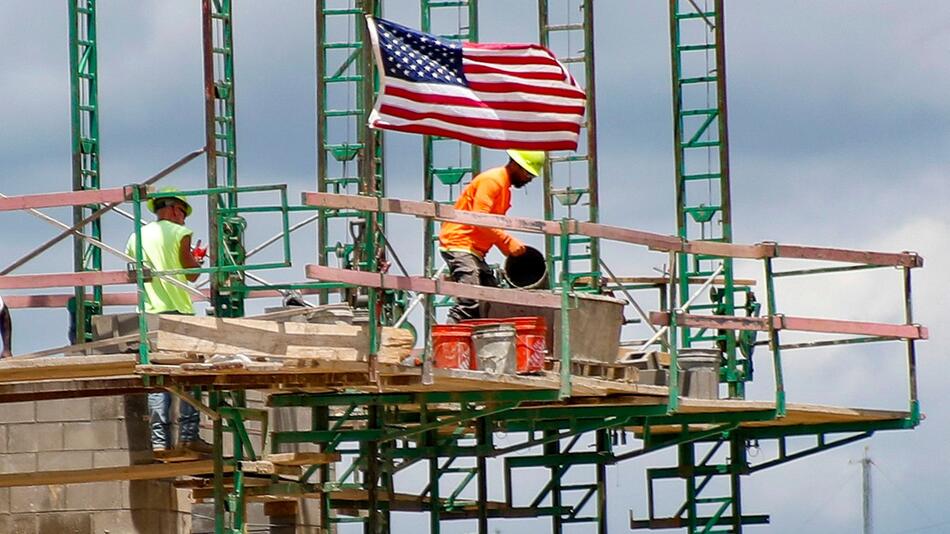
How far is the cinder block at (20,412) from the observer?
103 ft

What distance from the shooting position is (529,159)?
3064 centimetres

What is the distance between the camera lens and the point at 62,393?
30.1 m

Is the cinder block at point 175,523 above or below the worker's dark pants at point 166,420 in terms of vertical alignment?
below

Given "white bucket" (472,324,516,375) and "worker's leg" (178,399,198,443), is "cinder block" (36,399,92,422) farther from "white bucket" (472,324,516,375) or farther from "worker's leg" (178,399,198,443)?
"white bucket" (472,324,516,375)

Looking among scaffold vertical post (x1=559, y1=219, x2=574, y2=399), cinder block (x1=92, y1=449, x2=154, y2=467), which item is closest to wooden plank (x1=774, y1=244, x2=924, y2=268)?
scaffold vertical post (x1=559, y1=219, x2=574, y2=399)

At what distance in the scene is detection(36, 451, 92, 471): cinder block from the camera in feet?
102

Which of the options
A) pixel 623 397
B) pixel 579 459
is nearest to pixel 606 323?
pixel 623 397

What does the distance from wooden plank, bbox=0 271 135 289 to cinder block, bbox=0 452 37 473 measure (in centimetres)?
304

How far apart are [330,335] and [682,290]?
1158 cm

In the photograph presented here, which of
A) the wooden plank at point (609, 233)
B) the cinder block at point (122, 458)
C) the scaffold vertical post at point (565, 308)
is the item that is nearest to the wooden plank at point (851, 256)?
the wooden plank at point (609, 233)

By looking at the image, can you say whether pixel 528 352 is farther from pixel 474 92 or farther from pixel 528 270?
pixel 474 92

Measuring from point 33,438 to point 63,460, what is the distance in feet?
1.34

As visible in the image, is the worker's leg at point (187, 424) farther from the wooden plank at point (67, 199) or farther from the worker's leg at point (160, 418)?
the wooden plank at point (67, 199)

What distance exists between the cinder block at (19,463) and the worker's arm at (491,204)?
549 centimetres
